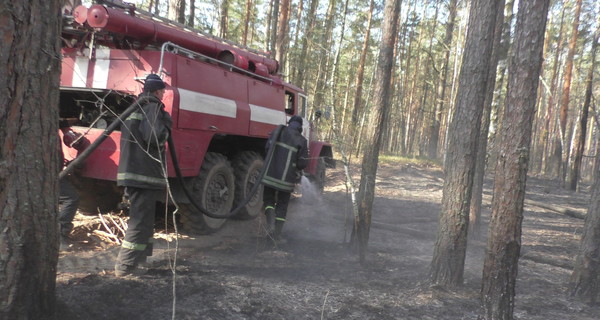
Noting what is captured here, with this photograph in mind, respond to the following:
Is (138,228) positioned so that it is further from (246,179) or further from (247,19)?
(247,19)

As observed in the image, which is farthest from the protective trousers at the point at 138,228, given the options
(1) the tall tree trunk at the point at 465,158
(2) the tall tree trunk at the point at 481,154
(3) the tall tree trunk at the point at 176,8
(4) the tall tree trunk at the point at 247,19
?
(4) the tall tree trunk at the point at 247,19

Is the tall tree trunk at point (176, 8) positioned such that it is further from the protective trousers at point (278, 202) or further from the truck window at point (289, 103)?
the protective trousers at point (278, 202)

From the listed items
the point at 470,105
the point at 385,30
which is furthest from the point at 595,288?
the point at 385,30

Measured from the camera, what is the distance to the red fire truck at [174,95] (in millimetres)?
4738

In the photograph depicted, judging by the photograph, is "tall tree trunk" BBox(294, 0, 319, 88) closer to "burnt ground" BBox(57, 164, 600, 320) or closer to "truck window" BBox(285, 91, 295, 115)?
"truck window" BBox(285, 91, 295, 115)

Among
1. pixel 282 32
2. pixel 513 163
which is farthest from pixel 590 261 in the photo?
pixel 282 32

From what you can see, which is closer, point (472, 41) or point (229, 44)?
point (472, 41)

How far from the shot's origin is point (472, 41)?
4.42 meters

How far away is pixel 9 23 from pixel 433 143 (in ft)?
71.8

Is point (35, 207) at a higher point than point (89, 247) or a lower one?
higher

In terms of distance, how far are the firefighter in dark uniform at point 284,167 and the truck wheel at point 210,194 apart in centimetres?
80

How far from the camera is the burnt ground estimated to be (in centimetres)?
330

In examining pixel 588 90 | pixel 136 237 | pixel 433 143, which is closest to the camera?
pixel 136 237

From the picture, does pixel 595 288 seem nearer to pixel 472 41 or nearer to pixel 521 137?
pixel 521 137
